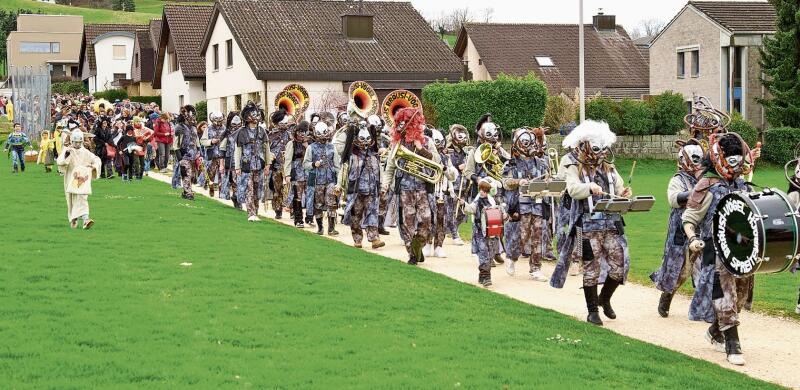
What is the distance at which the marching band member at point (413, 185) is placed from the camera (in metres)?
15.6

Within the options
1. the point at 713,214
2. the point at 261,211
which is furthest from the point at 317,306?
the point at 261,211

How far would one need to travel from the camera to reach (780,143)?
39.6 meters

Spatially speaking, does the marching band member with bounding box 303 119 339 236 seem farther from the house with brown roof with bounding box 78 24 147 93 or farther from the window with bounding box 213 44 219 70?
the house with brown roof with bounding box 78 24 147 93

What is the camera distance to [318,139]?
64.1ft

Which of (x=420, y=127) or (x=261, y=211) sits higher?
(x=420, y=127)

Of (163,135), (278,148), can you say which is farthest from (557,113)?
(278,148)

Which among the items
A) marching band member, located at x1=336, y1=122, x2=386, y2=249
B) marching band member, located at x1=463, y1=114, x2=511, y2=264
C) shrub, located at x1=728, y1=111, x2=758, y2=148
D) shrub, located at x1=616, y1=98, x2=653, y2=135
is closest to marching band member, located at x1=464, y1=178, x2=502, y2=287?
marching band member, located at x1=463, y1=114, x2=511, y2=264

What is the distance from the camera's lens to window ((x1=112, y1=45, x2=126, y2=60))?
8656 centimetres

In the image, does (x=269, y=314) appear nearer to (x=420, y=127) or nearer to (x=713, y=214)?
(x=713, y=214)

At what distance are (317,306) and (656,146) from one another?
101 ft

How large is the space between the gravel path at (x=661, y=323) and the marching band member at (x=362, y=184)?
6.79 ft

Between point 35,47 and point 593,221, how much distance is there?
11638 centimetres

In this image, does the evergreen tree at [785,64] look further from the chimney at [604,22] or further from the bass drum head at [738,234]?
the bass drum head at [738,234]

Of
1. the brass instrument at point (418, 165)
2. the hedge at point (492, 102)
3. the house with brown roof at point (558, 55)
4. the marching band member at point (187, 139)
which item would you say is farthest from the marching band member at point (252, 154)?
the house with brown roof at point (558, 55)
